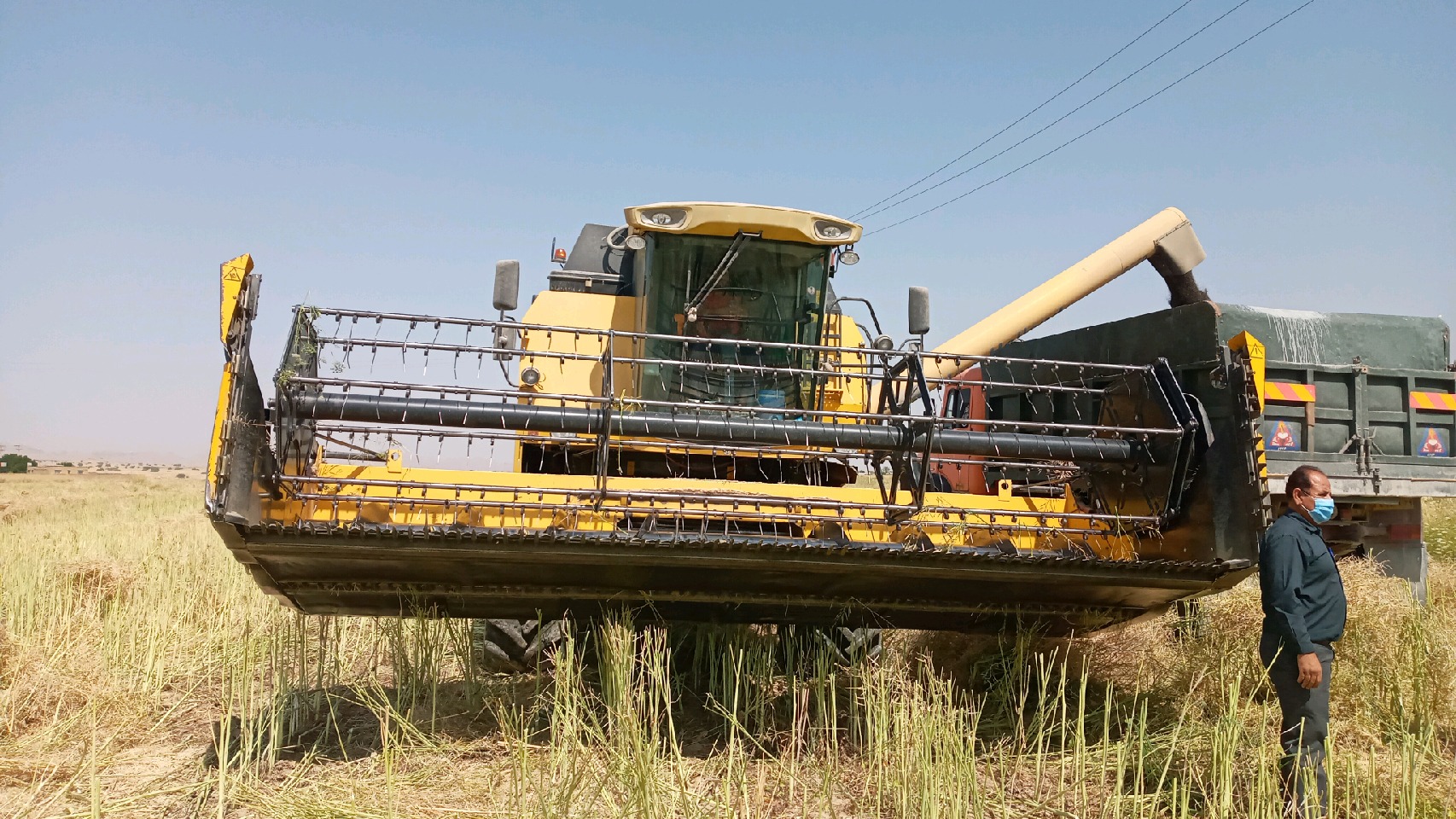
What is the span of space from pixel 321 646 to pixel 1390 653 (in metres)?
5.26

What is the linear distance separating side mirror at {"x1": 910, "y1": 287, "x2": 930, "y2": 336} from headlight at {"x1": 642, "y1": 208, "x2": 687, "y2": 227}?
1.51 metres

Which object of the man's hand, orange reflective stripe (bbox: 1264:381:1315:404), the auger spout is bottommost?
the man's hand

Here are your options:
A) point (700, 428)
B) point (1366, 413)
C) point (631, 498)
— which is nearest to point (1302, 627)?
point (700, 428)

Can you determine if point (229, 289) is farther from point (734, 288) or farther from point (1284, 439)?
point (1284, 439)

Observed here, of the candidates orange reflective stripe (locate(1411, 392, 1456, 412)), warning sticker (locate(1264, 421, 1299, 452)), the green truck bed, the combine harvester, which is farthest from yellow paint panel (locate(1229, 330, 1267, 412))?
orange reflective stripe (locate(1411, 392, 1456, 412))

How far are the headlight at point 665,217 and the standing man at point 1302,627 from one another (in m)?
3.23

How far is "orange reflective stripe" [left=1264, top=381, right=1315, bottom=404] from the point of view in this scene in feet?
21.4

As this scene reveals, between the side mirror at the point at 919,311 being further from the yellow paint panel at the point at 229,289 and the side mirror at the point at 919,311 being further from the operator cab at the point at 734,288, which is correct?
the yellow paint panel at the point at 229,289

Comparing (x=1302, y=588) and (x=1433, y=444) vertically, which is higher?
(x=1433, y=444)

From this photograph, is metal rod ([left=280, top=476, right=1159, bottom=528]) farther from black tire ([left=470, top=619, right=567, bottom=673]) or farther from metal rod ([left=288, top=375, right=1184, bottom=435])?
black tire ([left=470, top=619, right=567, bottom=673])

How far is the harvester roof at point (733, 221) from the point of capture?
5242 mm

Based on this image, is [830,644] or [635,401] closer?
[635,401]

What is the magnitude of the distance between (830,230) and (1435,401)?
15.7ft

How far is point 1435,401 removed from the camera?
6793mm
